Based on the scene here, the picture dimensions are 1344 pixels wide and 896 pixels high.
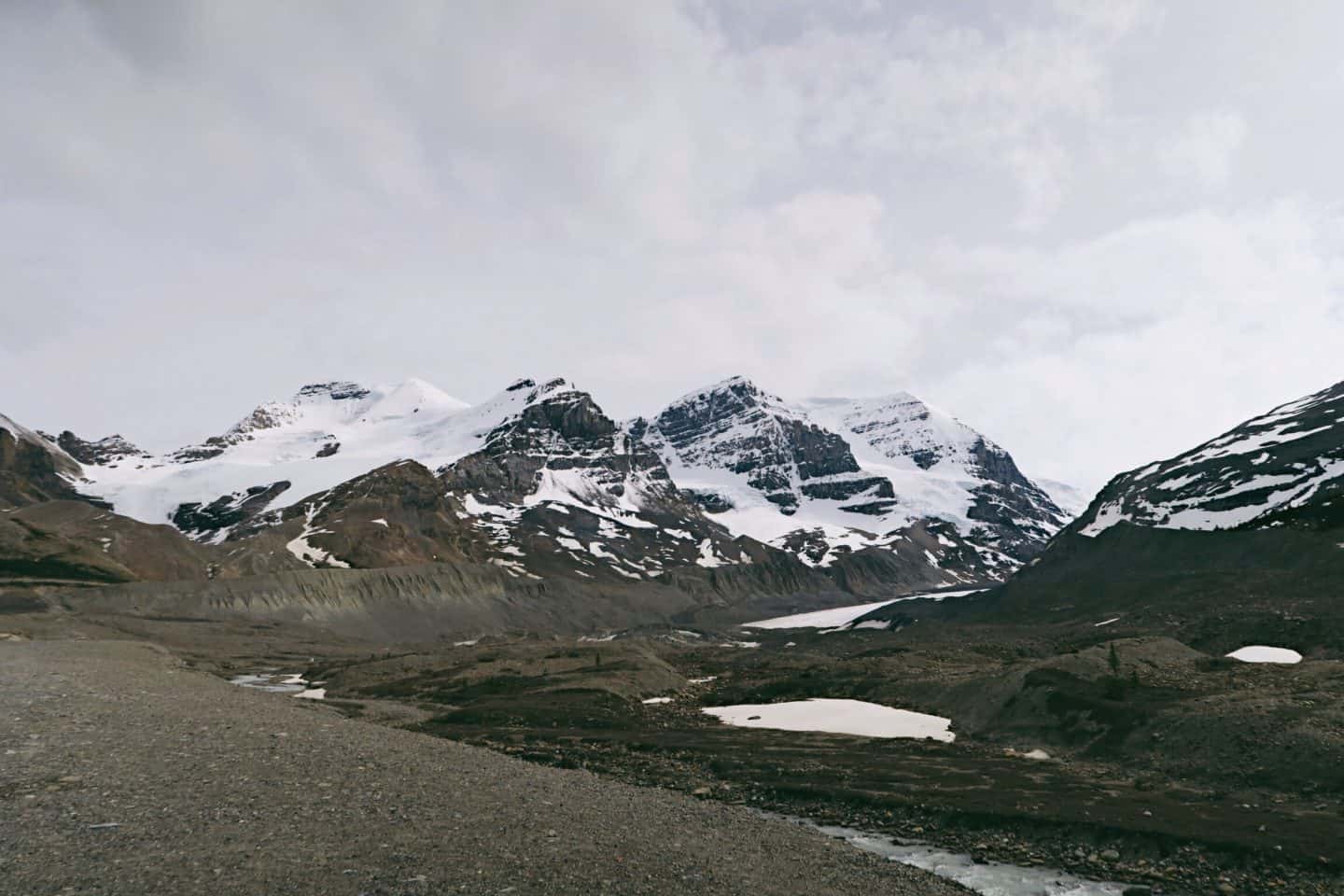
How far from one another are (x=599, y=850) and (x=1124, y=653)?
184 ft

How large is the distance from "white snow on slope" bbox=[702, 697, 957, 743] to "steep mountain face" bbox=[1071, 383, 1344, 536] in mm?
88004

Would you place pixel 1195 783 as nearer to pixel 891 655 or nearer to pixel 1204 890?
pixel 1204 890

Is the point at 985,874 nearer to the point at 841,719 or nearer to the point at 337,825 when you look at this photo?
the point at 337,825

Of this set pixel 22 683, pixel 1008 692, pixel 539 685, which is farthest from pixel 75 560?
pixel 1008 692

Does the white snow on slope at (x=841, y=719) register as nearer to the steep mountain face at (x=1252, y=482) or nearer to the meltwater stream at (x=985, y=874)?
the meltwater stream at (x=985, y=874)

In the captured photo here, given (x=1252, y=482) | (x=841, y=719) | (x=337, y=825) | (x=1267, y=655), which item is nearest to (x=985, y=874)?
(x=337, y=825)

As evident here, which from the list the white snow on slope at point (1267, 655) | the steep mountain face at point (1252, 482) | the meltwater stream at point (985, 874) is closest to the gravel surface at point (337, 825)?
the meltwater stream at point (985, 874)

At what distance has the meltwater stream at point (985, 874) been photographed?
2259cm

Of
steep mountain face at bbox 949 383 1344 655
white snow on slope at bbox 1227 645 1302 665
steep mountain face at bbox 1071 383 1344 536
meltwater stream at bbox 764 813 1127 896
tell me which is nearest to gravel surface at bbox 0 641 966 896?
meltwater stream at bbox 764 813 1127 896

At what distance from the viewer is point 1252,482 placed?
140875 mm

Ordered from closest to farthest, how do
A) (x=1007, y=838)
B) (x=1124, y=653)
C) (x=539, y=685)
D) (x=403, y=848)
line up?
(x=403, y=848), (x=1007, y=838), (x=1124, y=653), (x=539, y=685)

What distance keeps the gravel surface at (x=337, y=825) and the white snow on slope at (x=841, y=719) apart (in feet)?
69.5

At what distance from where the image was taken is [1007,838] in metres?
27.0

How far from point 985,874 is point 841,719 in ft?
101
